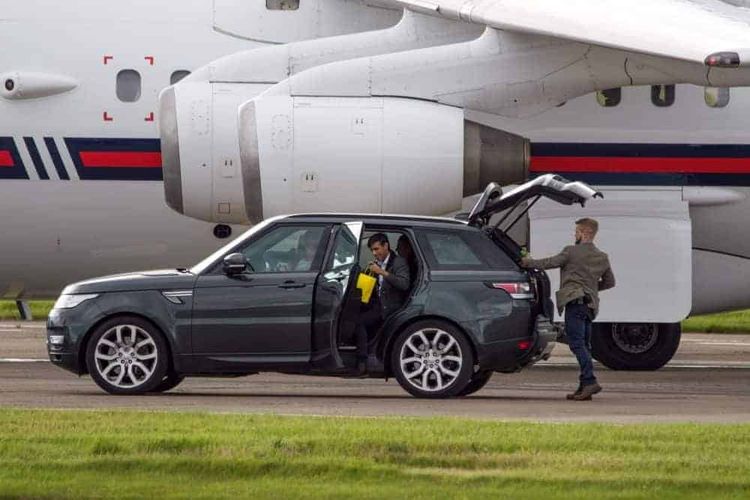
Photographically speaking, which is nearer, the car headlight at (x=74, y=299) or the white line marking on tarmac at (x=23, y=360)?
the car headlight at (x=74, y=299)

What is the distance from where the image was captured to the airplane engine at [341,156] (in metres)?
17.8

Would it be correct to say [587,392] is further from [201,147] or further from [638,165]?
[201,147]

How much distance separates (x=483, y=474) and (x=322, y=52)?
8887 mm

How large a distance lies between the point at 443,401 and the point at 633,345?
5396 mm

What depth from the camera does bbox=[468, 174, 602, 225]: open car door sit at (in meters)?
15.8

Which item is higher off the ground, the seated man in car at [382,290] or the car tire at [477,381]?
the seated man in car at [382,290]

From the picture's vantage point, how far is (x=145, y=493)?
980 centimetres

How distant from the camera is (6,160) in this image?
18.7 metres

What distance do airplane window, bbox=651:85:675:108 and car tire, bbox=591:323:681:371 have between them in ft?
7.85

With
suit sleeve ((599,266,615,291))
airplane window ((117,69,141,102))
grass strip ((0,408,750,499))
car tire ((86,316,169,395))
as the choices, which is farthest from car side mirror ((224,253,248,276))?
airplane window ((117,69,141,102))

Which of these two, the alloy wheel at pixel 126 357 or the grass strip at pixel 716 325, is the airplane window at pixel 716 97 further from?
the grass strip at pixel 716 325

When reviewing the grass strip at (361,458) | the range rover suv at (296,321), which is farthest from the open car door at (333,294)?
the grass strip at (361,458)

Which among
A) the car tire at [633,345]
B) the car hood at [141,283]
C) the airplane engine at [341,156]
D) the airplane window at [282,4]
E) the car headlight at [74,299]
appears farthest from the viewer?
the car tire at [633,345]

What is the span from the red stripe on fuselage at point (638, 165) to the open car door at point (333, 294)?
361cm
